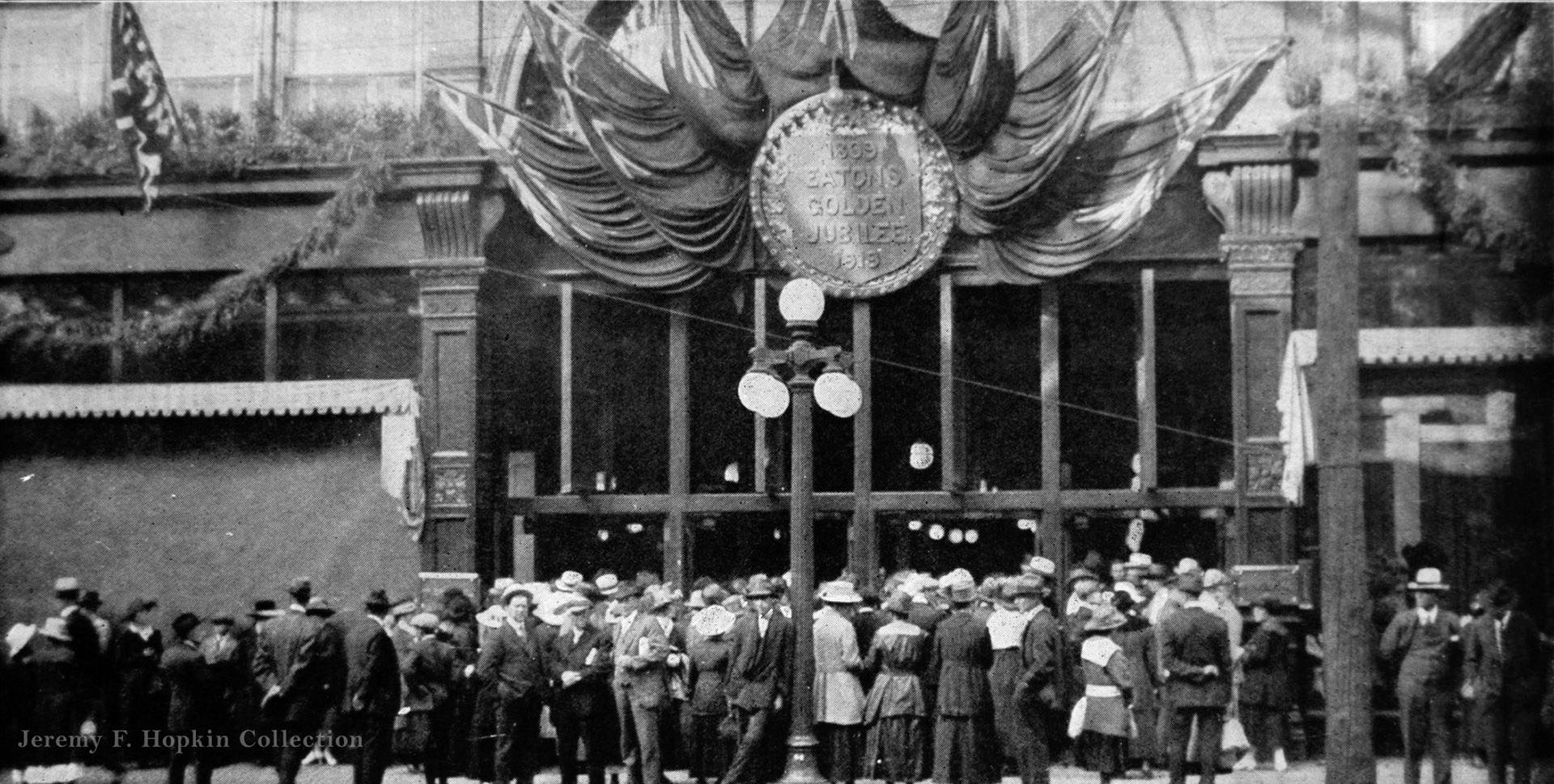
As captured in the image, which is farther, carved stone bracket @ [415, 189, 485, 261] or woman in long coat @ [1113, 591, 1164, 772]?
carved stone bracket @ [415, 189, 485, 261]

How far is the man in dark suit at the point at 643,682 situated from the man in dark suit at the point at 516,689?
752mm

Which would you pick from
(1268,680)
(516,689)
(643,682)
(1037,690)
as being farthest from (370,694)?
(1268,680)

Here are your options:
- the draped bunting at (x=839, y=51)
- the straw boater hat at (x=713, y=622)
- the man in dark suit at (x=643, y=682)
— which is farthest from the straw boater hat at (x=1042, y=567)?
the draped bunting at (x=839, y=51)

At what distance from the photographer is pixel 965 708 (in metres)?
14.7

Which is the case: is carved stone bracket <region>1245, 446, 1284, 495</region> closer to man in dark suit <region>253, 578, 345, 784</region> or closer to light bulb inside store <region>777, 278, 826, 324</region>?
light bulb inside store <region>777, 278, 826, 324</region>

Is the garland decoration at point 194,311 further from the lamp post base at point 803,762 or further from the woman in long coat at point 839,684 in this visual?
the lamp post base at point 803,762

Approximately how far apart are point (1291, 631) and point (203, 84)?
13523 mm

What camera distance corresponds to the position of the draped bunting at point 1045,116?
56.2 feet

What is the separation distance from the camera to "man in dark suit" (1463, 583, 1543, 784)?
1391cm

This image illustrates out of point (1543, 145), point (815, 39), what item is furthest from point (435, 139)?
point (1543, 145)

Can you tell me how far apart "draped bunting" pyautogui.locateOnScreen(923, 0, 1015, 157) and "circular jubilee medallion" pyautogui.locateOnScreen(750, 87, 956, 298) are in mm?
245

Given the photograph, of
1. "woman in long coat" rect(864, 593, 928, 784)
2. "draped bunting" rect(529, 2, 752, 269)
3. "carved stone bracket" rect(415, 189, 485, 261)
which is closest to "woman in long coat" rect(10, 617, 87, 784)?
"carved stone bracket" rect(415, 189, 485, 261)

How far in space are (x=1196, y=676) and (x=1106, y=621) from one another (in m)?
0.95

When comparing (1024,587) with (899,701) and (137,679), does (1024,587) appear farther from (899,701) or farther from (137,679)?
(137,679)
